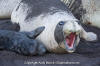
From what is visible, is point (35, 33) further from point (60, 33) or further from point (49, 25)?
point (60, 33)

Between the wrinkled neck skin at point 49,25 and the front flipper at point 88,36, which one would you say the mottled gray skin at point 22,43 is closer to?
the wrinkled neck skin at point 49,25

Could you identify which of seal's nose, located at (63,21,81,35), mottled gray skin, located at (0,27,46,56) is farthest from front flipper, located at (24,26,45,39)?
seal's nose, located at (63,21,81,35)

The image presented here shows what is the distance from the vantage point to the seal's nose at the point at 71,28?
2.99 metres


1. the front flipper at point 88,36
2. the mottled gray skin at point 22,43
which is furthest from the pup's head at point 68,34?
the front flipper at point 88,36

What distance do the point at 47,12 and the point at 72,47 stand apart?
2.64ft

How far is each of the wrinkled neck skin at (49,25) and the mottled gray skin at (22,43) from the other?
101 millimetres

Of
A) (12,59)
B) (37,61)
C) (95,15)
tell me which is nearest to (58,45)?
(37,61)

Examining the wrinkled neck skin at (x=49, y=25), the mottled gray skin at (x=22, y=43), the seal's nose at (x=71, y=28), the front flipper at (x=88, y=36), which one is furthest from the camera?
the front flipper at (x=88, y=36)

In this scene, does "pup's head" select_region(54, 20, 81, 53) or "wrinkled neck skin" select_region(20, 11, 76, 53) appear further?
"wrinkled neck skin" select_region(20, 11, 76, 53)

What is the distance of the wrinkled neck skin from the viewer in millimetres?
3258

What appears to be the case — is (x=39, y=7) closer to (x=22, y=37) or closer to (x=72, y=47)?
(x=22, y=37)

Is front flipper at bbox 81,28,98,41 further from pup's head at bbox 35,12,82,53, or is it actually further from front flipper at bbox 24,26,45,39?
front flipper at bbox 24,26,45,39

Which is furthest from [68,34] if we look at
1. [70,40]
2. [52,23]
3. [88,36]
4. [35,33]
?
[88,36]

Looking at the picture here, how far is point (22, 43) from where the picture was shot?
3160 mm
